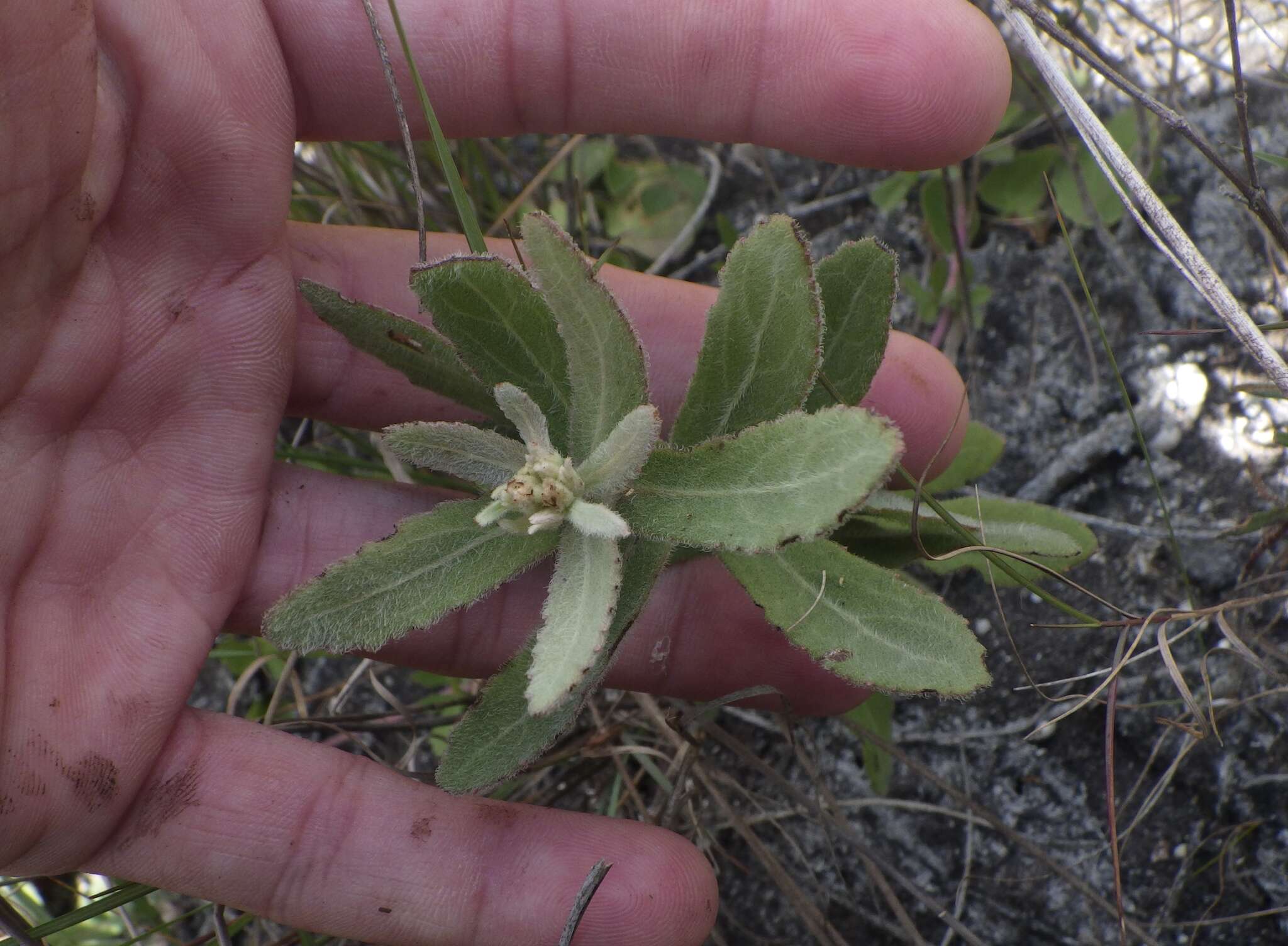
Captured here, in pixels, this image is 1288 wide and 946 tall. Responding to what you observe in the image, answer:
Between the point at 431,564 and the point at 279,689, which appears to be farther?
the point at 279,689

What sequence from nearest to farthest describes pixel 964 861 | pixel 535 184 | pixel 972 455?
pixel 972 455, pixel 964 861, pixel 535 184

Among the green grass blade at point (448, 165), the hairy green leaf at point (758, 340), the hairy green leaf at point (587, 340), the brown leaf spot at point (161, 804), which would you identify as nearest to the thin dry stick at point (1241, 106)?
the hairy green leaf at point (758, 340)

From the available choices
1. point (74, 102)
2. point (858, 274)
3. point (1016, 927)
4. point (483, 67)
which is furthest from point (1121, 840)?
point (74, 102)

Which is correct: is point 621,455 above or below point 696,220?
above

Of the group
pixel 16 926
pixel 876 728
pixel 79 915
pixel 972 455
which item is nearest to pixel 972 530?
pixel 972 455

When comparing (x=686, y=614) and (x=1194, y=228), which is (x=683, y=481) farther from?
(x=1194, y=228)

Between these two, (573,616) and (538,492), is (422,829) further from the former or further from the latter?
(538,492)
